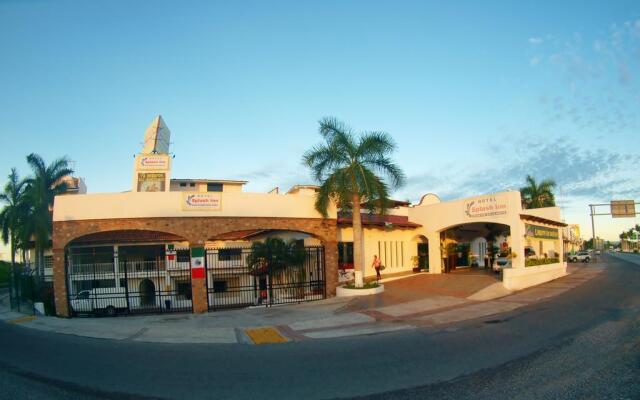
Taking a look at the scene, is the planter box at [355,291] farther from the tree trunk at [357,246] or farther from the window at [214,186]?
the window at [214,186]

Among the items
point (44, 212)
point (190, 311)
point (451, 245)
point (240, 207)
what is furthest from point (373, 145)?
point (44, 212)

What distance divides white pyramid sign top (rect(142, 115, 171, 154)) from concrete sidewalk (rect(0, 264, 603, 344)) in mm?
15759

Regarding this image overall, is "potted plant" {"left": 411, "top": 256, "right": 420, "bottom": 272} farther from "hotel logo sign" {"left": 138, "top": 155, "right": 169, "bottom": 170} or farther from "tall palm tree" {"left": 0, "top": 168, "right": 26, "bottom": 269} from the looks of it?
"tall palm tree" {"left": 0, "top": 168, "right": 26, "bottom": 269}

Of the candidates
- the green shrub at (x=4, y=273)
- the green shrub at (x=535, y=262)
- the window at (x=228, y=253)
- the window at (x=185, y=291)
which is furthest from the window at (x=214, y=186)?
the green shrub at (x=4, y=273)

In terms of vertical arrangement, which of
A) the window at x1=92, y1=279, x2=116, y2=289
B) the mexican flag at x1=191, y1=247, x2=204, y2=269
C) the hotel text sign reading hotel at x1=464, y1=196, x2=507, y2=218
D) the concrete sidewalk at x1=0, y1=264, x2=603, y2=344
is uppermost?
the hotel text sign reading hotel at x1=464, y1=196, x2=507, y2=218

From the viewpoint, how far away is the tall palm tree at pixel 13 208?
109ft

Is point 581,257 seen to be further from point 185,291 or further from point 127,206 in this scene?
point 127,206

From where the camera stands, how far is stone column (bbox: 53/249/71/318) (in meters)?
16.8

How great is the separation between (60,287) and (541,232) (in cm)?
2649

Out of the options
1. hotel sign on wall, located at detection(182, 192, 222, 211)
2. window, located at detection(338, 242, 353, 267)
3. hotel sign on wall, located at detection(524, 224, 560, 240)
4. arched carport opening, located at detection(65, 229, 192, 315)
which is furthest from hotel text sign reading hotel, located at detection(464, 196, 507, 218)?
arched carport opening, located at detection(65, 229, 192, 315)

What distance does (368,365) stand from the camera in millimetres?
7758

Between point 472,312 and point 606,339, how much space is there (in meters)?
5.29

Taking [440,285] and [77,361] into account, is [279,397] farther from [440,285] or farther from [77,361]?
[440,285]

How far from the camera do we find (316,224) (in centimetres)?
1945
